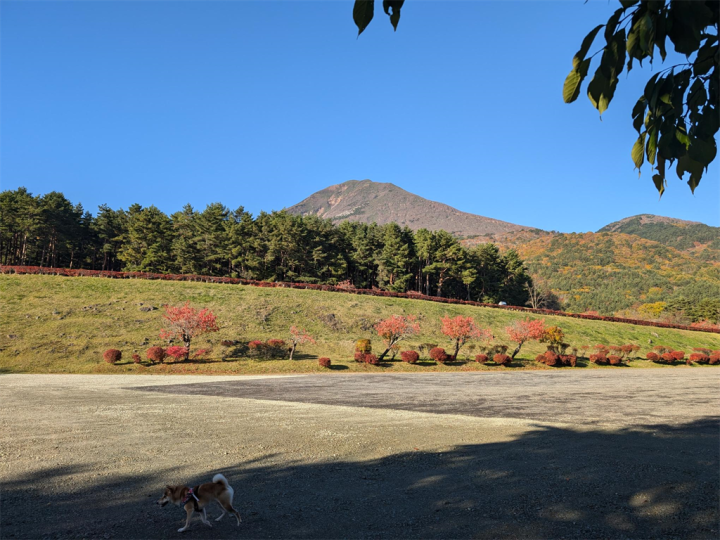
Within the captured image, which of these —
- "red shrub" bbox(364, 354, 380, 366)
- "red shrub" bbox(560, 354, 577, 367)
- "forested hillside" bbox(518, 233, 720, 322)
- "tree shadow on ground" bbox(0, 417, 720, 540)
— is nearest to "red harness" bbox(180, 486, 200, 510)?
"tree shadow on ground" bbox(0, 417, 720, 540)

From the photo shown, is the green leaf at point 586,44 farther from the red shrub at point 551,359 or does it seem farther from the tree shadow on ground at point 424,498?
the red shrub at point 551,359

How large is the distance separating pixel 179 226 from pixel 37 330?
4137 cm

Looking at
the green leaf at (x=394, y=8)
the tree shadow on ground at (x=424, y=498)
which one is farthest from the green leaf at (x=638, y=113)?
the tree shadow on ground at (x=424, y=498)

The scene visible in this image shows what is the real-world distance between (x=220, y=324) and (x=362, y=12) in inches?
1688

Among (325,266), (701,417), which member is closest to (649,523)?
(701,417)

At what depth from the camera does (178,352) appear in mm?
31703

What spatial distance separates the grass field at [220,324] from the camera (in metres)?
31.7

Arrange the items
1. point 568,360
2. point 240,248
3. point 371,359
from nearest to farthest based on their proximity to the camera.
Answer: point 371,359 < point 568,360 < point 240,248

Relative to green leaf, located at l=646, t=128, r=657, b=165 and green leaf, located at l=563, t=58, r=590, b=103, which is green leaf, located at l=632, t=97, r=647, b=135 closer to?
green leaf, located at l=646, t=128, r=657, b=165

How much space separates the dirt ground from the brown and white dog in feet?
0.81

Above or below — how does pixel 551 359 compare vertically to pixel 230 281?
below

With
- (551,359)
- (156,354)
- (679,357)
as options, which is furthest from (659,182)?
(679,357)

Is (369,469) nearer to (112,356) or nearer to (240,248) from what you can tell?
(112,356)

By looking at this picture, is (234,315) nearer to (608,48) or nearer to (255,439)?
(255,439)
